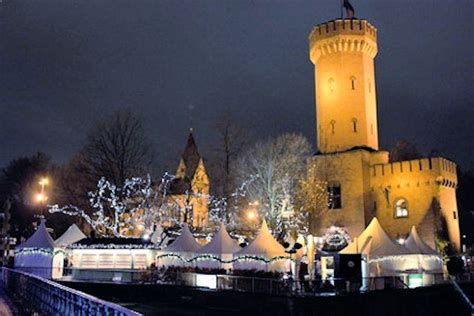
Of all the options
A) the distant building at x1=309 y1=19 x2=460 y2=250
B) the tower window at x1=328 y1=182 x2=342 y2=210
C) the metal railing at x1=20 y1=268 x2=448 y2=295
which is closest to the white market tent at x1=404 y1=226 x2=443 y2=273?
the metal railing at x1=20 y1=268 x2=448 y2=295

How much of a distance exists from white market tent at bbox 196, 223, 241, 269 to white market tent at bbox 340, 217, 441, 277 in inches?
294

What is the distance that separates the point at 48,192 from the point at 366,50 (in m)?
34.1

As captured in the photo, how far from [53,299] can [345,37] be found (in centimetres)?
3853

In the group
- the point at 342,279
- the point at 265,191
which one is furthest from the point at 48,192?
the point at 342,279

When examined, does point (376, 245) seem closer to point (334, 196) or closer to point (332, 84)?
point (334, 196)

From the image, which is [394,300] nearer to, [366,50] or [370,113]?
[370,113]

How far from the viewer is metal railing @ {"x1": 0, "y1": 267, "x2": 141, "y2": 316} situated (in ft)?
26.0

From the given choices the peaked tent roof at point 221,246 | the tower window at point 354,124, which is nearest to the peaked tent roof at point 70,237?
the peaked tent roof at point 221,246

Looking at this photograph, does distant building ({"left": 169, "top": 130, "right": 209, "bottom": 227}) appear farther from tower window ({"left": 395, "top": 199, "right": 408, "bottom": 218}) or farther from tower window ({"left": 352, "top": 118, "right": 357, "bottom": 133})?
tower window ({"left": 395, "top": 199, "right": 408, "bottom": 218})

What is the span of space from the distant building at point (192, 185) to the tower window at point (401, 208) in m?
16.5

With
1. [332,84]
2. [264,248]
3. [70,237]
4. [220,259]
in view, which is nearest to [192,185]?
[332,84]

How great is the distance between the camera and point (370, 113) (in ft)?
147

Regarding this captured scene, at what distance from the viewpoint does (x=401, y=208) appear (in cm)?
4141

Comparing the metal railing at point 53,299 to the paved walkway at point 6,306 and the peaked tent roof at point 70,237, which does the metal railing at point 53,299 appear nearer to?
the paved walkway at point 6,306
